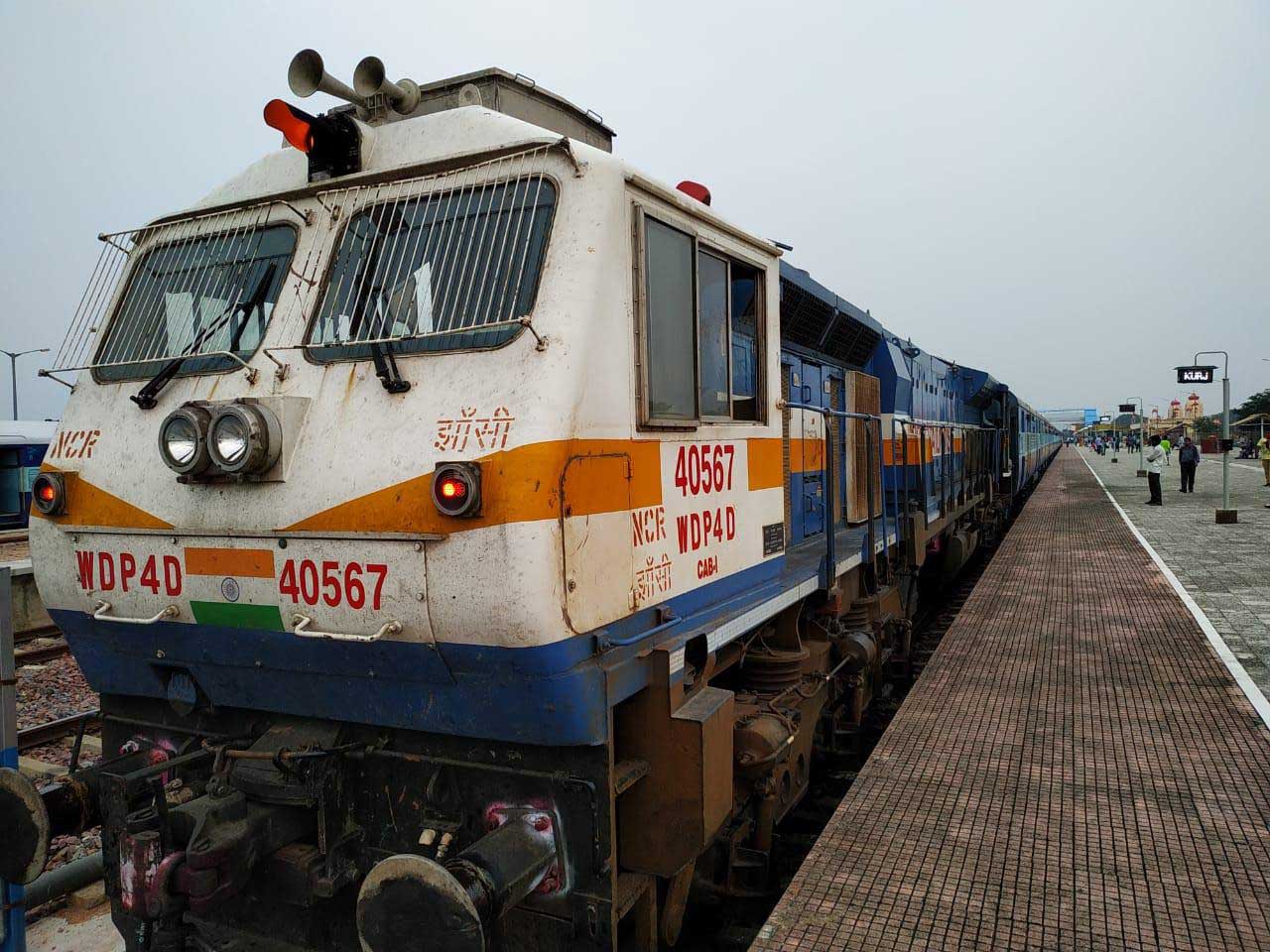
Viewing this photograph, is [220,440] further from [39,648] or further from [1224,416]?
[1224,416]

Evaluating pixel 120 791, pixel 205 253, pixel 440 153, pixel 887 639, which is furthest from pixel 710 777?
pixel 887 639

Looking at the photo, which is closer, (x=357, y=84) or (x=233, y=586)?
(x=233, y=586)

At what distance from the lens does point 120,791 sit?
3049mm

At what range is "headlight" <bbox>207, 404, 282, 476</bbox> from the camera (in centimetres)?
307

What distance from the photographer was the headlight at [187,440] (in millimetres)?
3125

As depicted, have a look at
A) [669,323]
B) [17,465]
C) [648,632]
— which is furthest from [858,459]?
[17,465]

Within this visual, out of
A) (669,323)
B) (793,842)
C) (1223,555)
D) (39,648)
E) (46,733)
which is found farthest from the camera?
(1223,555)

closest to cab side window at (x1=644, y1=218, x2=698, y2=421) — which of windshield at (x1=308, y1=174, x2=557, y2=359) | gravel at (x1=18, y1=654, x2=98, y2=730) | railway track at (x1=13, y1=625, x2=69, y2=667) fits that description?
windshield at (x1=308, y1=174, x2=557, y2=359)

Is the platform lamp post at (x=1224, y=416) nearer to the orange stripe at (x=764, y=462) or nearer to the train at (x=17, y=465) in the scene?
the orange stripe at (x=764, y=462)

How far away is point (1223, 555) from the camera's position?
1252 centimetres

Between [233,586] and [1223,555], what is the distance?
13.7 meters

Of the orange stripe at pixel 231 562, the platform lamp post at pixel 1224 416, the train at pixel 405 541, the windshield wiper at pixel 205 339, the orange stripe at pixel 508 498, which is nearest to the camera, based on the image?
the orange stripe at pixel 508 498

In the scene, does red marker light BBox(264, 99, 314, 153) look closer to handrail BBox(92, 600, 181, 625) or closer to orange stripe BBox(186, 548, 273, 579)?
orange stripe BBox(186, 548, 273, 579)

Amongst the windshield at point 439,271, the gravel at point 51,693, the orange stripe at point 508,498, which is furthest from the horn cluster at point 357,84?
the gravel at point 51,693
